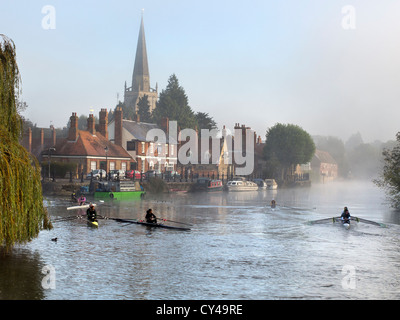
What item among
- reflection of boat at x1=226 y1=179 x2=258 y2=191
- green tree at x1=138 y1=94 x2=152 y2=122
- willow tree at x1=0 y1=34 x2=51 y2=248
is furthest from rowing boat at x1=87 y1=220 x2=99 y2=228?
green tree at x1=138 y1=94 x2=152 y2=122

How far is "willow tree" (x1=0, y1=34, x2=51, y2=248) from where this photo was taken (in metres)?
18.4

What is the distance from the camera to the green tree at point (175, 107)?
134125 mm

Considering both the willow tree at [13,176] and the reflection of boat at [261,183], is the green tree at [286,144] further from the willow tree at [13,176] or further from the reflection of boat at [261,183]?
the willow tree at [13,176]

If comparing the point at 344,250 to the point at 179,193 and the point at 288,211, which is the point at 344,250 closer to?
the point at 288,211

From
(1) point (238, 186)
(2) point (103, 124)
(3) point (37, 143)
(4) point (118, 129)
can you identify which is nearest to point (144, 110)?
(4) point (118, 129)

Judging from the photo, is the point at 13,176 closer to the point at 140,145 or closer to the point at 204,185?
the point at 204,185

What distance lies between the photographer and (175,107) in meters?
136

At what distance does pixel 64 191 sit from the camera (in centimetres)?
6244

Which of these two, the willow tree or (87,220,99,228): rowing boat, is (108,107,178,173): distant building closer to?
(87,220,99,228): rowing boat

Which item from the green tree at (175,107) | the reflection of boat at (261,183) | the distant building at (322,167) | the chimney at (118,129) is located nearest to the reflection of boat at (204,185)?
the chimney at (118,129)

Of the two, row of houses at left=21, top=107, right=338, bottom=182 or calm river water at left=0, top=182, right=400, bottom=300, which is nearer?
calm river water at left=0, top=182, right=400, bottom=300

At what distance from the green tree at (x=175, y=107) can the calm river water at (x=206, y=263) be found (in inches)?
3787

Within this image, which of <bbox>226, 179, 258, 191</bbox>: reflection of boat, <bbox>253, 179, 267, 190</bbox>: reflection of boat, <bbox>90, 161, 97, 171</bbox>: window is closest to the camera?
<bbox>90, 161, 97, 171</bbox>: window

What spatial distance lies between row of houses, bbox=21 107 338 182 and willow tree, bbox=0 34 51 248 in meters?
43.0
